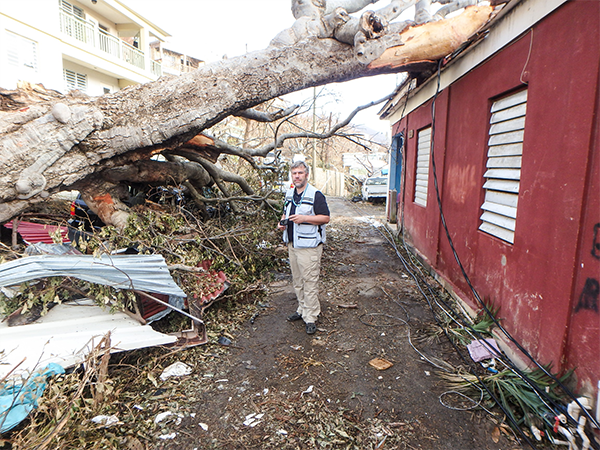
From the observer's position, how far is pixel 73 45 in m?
15.3

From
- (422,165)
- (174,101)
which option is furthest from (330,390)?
(422,165)

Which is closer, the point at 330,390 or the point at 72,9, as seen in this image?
the point at 330,390

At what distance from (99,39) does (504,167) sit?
21140 millimetres

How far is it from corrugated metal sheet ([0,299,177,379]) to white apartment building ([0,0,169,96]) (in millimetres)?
12686

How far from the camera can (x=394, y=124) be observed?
34.4ft

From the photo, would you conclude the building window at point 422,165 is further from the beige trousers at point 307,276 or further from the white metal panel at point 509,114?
the beige trousers at point 307,276

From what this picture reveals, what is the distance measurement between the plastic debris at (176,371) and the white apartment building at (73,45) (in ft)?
44.0

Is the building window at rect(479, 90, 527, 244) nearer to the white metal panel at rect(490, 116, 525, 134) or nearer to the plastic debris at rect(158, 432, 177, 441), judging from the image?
the white metal panel at rect(490, 116, 525, 134)

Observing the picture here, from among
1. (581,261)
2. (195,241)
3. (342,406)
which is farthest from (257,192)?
(581,261)

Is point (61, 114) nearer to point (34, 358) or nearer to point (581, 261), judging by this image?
point (34, 358)

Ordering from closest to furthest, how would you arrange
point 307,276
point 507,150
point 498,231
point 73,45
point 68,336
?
point 68,336 → point 507,150 → point 498,231 → point 307,276 → point 73,45

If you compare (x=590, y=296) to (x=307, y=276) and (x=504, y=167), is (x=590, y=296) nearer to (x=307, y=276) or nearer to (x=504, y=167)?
(x=504, y=167)

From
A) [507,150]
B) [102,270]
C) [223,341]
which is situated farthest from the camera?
[223,341]

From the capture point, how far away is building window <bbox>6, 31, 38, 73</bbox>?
42.3 ft
